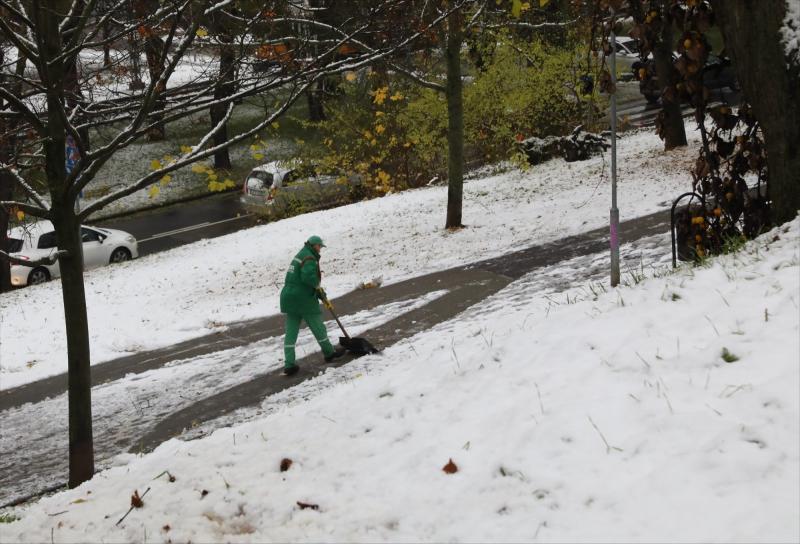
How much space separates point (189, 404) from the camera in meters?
9.49

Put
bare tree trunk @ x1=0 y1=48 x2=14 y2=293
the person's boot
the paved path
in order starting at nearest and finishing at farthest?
bare tree trunk @ x1=0 y1=48 x2=14 y2=293
the paved path
the person's boot

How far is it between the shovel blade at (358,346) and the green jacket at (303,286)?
1.63 feet

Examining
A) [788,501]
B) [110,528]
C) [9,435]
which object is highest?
[788,501]

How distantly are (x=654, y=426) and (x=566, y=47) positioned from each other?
69.2 feet

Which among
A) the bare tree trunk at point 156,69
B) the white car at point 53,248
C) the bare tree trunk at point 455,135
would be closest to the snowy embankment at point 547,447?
the bare tree trunk at point 156,69

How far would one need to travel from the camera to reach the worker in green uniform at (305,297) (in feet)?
32.5

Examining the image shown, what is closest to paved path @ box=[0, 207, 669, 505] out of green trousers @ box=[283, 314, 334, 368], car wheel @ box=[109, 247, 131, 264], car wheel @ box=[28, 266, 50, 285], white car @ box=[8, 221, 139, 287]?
green trousers @ box=[283, 314, 334, 368]

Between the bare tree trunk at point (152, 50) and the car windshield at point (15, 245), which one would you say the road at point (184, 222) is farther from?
the bare tree trunk at point (152, 50)

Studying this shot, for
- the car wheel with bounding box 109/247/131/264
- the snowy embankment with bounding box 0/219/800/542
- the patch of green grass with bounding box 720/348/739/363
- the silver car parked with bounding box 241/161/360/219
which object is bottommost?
the car wheel with bounding box 109/247/131/264

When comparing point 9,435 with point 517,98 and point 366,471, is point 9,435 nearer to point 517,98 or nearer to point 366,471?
point 366,471

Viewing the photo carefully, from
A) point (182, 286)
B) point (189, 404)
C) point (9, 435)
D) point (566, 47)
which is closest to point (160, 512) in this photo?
point (189, 404)

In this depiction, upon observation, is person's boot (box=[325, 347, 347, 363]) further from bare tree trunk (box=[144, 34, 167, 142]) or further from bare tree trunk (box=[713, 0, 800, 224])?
bare tree trunk (box=[713, 0, 800, 224])

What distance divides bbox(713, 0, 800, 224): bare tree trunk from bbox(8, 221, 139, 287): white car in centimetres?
1649

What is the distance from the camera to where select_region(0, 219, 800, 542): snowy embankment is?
3717 millimetres
